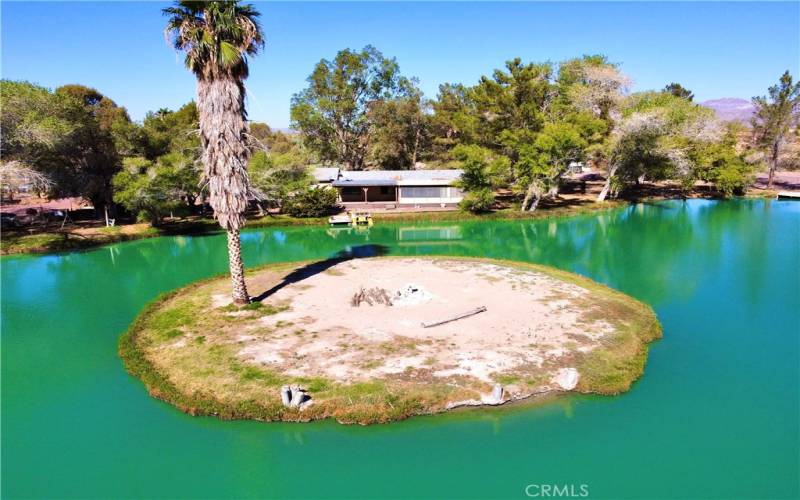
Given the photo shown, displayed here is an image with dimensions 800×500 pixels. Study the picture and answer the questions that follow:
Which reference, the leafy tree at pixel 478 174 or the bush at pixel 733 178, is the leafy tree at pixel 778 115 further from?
the leafy tree at pixel 478 174

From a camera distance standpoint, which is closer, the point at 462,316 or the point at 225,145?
the point at 225,145

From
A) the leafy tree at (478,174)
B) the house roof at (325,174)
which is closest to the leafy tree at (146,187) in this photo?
the house roof at (325,174)

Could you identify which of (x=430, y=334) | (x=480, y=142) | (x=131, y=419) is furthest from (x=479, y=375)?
(x=480, y=142)

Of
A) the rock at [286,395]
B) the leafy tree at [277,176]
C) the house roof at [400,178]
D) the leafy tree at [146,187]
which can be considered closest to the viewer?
the rock at [286,395]

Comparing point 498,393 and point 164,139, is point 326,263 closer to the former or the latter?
point 498,393

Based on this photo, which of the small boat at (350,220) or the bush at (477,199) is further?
the bush at (477,199)

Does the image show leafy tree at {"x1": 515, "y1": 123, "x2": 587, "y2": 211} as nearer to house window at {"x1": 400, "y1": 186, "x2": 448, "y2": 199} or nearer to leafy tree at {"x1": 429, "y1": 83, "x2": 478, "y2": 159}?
house window at {"x1": 400, "y1": 186, "x2": 448, "y2": 199}

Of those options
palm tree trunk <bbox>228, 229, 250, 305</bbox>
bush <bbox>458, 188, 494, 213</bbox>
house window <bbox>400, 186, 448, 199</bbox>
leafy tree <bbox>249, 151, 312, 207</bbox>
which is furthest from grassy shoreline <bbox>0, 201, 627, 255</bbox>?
palm tree trunk <bbox>228, 229, 250, 305</bbox>

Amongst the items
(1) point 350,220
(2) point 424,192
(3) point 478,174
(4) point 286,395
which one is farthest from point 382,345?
(2) point 424,192
